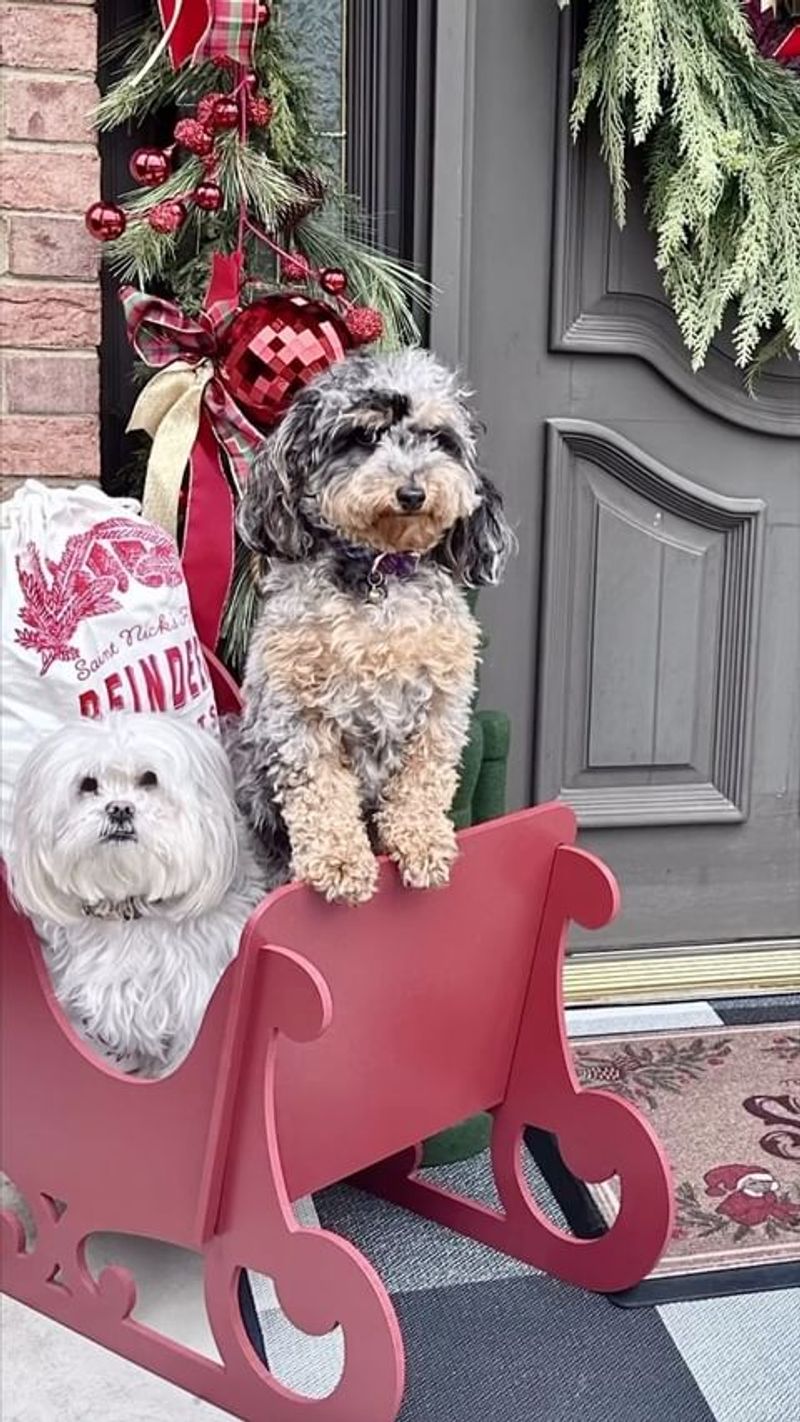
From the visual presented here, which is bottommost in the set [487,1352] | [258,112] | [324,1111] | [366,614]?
[487,1352]

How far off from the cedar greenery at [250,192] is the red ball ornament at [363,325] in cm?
11

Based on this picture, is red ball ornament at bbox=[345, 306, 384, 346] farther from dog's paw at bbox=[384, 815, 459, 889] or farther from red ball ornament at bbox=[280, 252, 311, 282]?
dog's paw at bbox=[384, 815, 459, 889]

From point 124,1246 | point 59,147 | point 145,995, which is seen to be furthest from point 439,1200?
point 59,147

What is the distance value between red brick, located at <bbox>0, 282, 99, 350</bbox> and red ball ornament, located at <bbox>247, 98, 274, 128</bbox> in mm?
311

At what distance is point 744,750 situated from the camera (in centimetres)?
250

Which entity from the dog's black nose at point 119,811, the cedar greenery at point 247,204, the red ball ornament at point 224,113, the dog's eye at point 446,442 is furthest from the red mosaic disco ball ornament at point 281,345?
the dog's black nose at point 119,811

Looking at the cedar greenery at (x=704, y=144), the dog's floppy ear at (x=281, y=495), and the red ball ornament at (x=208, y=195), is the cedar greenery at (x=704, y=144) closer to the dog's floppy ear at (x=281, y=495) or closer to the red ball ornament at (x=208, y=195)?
the red ball ornament at (x=208, y=195)

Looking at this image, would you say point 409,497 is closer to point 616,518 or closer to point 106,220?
point 106,220

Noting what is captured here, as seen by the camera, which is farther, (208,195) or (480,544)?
(208,195)

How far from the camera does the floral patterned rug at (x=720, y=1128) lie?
1712 millimetres

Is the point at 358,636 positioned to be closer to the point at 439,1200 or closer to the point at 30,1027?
the point at 30,1027

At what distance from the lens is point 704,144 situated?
2041 millimetres

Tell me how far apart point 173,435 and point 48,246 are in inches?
12.3

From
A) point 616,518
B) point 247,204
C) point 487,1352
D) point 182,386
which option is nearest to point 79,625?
point 182,386
